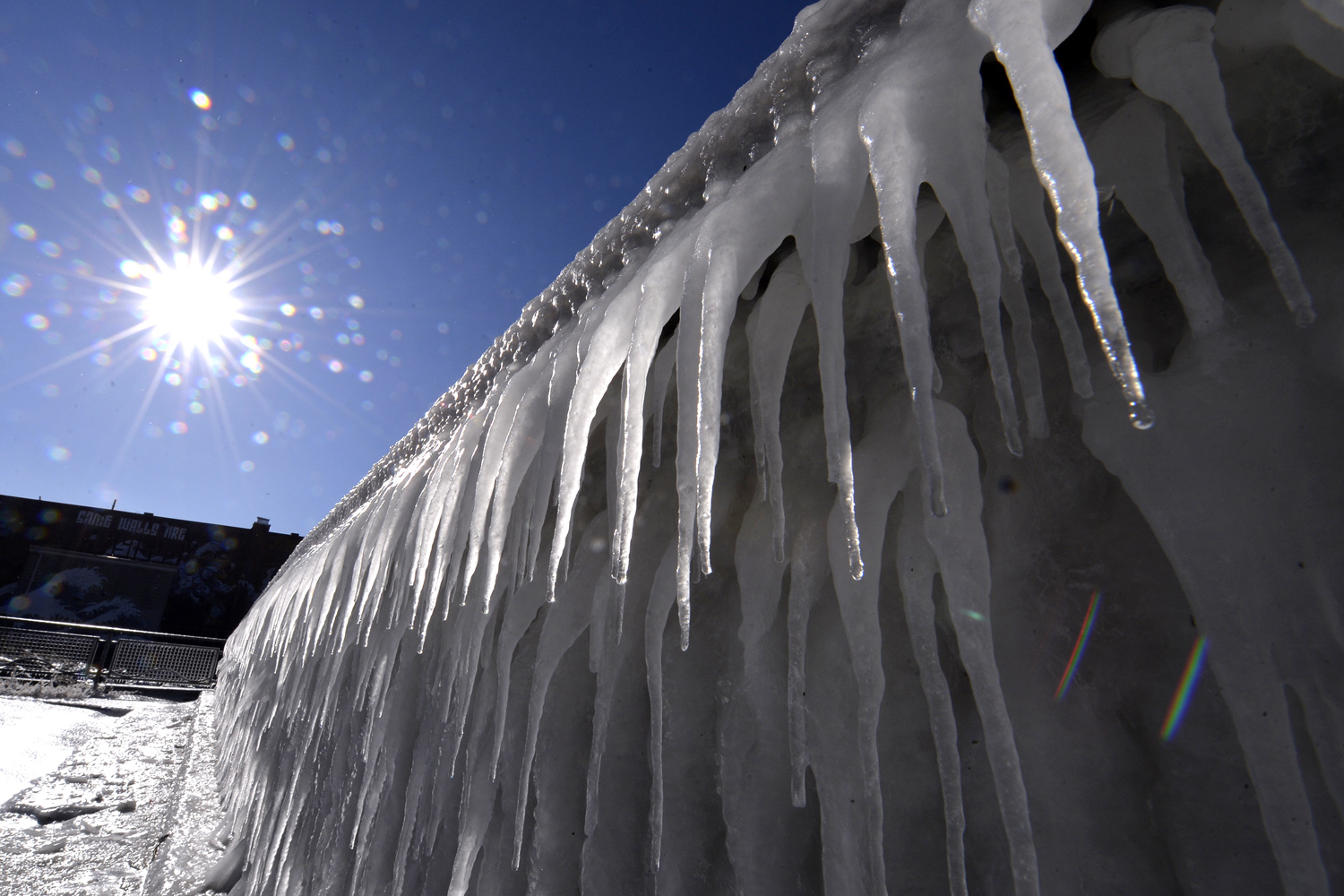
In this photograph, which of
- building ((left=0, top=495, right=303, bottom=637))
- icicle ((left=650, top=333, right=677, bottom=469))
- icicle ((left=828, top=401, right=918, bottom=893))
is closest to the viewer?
icicle ((left=828, top=401, right=918, bottom=893))

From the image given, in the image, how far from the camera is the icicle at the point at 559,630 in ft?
3.66

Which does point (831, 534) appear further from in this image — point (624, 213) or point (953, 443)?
point (624, 213)

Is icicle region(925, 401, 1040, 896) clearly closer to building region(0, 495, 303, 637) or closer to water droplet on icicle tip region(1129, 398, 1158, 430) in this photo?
water droplet on icicle tip region(1129, 398, 1158, 430)

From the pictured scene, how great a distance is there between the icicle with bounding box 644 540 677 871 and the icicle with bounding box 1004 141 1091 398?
2.19 feet

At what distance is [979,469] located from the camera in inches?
29.7

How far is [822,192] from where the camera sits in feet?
2.01

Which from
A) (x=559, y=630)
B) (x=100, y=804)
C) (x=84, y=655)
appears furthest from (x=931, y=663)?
(x=84, y=655)

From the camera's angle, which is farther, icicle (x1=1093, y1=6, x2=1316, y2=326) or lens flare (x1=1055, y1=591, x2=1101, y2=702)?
lens flare (x1=1055, y1=591, x2=1101, y2=702)

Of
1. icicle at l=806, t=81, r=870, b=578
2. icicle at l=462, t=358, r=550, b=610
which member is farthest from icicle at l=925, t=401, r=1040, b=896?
icicle at l=462, t=358, r=550, b=610

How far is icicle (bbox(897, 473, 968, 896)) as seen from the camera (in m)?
0.56

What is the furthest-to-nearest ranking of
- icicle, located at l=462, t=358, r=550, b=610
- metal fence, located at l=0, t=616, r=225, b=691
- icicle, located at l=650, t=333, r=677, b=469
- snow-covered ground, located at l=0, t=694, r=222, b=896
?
metal fence, located at l=0, t=616, r=225, b=691 < snow-covered ground, located at l=0, t=694, r=222, b=896 < icicle, located at l=462, t=358, r=550, b=610 < icicle, located at l=650, t=333, r=677, b=469

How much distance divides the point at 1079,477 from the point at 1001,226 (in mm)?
309

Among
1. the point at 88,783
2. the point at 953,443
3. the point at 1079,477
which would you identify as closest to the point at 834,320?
the point at 953,443

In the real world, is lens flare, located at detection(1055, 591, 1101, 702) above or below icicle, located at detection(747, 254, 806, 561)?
below
